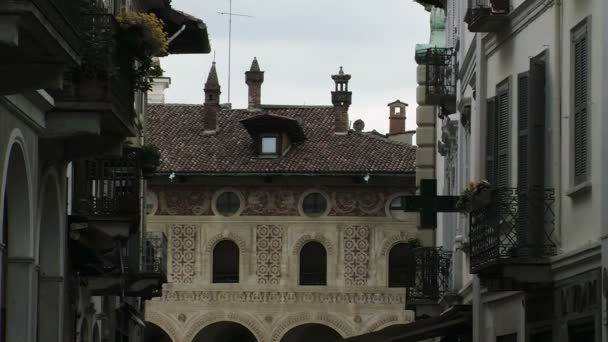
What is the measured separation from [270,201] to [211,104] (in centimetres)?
559

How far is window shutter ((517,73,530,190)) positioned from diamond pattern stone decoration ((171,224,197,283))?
40260 mm

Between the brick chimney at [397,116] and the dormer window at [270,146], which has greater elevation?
the brick chimney at [397,116]

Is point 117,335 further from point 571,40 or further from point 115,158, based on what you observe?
point 571,40

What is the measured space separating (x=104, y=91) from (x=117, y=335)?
1436 cm

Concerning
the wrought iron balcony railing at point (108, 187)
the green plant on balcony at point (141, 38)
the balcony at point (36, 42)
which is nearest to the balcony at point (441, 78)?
the wrought iron balcony railing at point (108, 187)

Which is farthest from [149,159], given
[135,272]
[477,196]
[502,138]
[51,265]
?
[477,196]

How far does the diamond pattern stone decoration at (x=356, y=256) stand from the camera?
61094 mm

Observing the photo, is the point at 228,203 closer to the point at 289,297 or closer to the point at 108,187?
the point at 289,297

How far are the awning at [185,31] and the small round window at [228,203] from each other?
24.8m

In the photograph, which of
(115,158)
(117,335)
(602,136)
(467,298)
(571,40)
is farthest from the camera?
(117,335)

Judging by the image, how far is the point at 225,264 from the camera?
202 ft

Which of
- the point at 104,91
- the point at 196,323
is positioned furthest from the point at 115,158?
the point at 196,323

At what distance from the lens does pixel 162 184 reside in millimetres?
61312

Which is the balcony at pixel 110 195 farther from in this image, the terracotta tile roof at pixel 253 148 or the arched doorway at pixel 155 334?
the arched doorway at pixel 155 334
